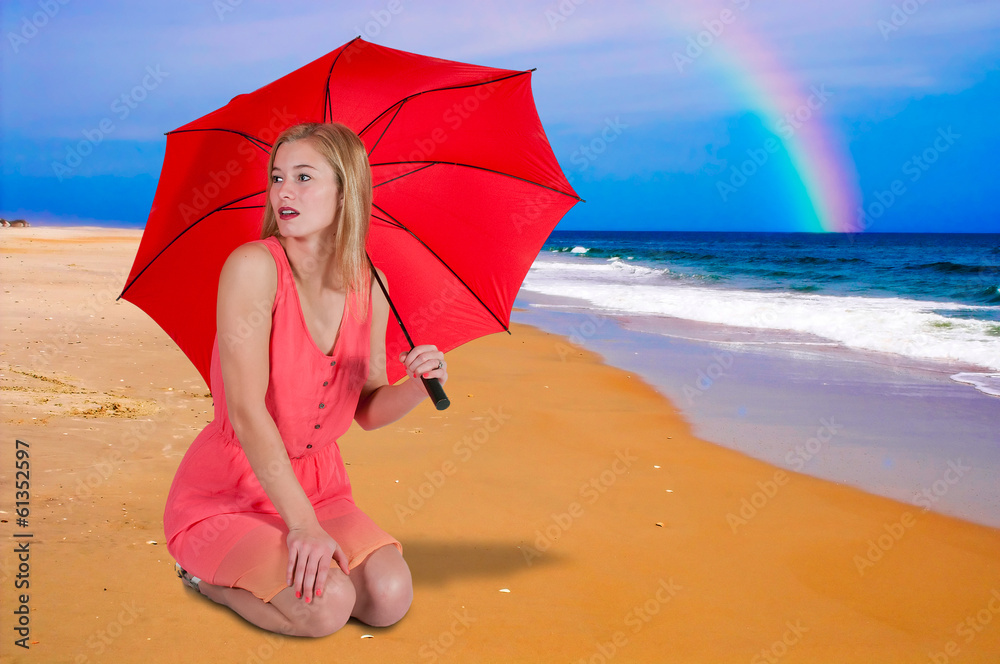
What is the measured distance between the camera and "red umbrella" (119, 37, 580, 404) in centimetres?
267

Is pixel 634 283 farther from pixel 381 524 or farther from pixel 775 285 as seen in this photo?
pixel 381 524

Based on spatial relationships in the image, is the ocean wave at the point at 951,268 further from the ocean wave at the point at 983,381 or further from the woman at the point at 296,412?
the woman at the point at 296,412

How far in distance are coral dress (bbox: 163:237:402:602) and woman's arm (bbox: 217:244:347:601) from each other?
3.5 inches

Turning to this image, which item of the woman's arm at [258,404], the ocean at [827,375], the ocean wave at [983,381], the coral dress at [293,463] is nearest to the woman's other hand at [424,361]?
the coral dress at [293,463]

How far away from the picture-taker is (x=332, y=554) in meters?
2.27

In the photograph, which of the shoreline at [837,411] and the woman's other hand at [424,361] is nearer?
the woman's other hand at [424,361]

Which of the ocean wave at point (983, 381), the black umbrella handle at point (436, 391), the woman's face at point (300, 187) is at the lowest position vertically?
the ocean wave at point (983, 381)

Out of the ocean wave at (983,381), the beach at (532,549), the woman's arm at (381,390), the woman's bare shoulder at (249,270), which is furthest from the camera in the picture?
the ocean wave at (983,381)

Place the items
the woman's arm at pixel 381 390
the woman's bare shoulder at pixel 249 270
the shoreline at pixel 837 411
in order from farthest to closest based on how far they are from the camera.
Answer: the shoreline at pixel 837 411
the woman's arm at pixel 381 390
the woman's bare shoulder at pixel 249 270

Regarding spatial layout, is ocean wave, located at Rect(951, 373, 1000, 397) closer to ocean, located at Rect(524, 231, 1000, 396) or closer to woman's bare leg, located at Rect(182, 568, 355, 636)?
ocean, located at Rect(524, 231, 1000, 396)

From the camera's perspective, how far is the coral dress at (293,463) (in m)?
2.44

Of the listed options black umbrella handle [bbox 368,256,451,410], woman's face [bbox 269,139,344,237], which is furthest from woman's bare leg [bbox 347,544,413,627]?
woman's face [bbox 269,139,344,237]

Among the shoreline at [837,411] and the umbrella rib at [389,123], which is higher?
the umbrella rib at [389,123]

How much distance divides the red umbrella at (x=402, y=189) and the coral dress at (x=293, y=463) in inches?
13.0
